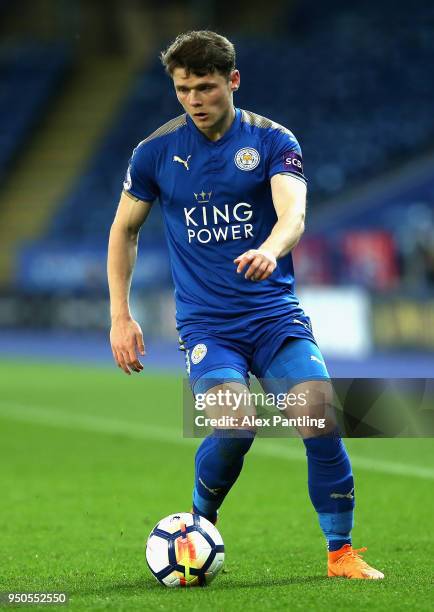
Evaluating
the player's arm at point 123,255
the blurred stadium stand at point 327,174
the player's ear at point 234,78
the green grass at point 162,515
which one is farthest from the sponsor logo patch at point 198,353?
the blurred stadium stand at point 327,174

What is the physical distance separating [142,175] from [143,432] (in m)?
6.36

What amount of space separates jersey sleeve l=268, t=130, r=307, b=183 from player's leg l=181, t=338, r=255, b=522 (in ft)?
2.28

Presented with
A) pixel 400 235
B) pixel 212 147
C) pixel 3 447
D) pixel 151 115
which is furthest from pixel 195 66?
pixel 151 115

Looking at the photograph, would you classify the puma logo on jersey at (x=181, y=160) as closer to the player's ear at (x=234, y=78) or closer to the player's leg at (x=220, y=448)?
the player's ear at (x=234, y=78)

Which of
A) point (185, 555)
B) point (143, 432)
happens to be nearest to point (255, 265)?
point (185, 555)

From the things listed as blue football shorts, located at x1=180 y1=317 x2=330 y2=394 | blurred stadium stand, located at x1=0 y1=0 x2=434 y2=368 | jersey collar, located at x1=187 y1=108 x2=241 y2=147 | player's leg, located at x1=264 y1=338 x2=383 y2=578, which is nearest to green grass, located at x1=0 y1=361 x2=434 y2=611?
player's leg, located at x1=264 y1=338 x2=383 y2=578

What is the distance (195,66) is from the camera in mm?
4664

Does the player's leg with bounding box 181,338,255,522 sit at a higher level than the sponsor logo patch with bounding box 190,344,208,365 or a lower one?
lower

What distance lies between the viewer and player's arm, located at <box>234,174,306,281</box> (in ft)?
14.0

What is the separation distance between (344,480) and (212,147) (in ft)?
4.49

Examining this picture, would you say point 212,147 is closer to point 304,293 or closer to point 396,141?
point 304,293

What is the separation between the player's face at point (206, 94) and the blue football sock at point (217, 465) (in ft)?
3.87

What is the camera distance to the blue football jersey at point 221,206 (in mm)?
4891

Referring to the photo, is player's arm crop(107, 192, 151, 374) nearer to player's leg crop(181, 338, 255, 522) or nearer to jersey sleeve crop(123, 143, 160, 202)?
jersey sleeve crop(123, 143, 160, 202)
